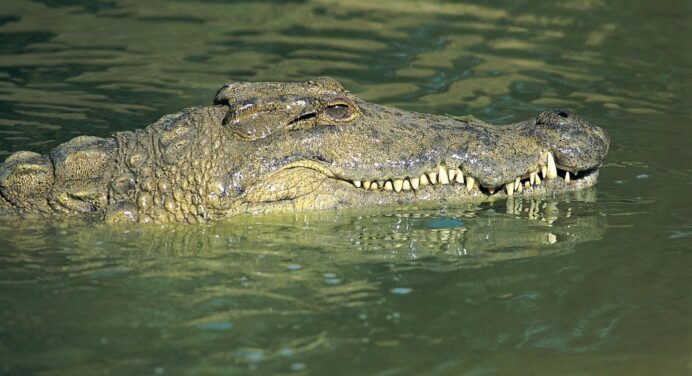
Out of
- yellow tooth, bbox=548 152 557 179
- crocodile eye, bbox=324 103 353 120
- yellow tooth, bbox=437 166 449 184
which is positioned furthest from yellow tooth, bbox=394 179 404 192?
yellow tooth, bbox=548 152 557 179

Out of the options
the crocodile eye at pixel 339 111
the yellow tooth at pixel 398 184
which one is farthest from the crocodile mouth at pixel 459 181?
the crocodile eye at pixel 339 111

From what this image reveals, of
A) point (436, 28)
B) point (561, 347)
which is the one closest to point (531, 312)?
point (561, 347)

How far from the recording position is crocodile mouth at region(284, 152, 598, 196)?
25.3ft

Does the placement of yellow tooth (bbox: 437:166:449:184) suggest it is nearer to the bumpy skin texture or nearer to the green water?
the bumpy skin texture

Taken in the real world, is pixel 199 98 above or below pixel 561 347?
above

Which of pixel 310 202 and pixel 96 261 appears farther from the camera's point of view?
pixel 310 202

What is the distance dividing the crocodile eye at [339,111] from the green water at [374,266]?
77cm

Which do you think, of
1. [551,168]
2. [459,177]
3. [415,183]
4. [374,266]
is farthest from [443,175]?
[374,266]

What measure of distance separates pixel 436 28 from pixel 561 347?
30.5ft

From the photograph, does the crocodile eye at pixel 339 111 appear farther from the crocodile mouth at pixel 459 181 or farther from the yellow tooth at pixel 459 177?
the yellow tooth at pixel 459 177

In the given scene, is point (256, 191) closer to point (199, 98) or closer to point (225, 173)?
point (225, 173)

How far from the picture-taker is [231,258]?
677cm

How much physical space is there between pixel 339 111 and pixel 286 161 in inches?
24.0

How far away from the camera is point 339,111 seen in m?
7.66
